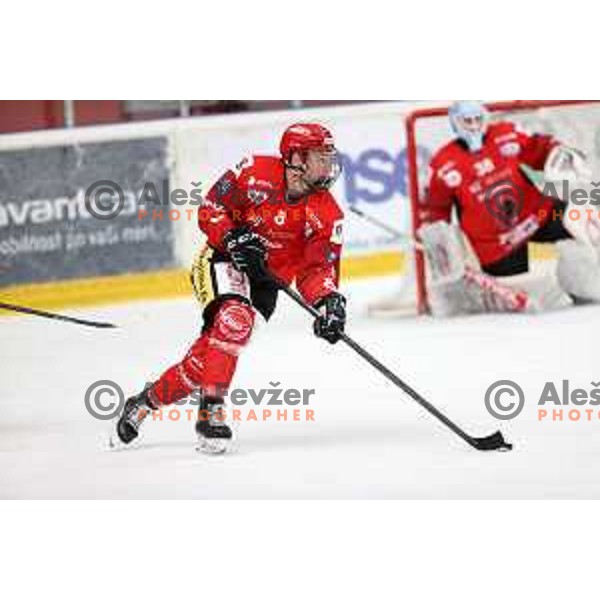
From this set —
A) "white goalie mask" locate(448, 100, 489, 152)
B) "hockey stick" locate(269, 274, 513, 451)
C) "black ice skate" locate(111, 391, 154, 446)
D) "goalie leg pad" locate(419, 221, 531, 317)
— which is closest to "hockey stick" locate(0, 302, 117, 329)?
"black ice skate" locate(111, 391, 154, 446)

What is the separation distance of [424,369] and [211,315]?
45cm

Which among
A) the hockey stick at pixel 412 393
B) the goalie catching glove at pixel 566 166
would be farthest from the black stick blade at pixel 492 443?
the goalie catching glove at pixel 566 166

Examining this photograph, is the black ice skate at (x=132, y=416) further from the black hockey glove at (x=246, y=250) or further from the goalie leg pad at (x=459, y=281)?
the goalie leg pad at (x=459, y=281)

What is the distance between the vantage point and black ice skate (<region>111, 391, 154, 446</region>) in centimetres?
386

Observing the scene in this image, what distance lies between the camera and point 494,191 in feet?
13.2

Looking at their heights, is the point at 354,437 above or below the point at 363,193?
below

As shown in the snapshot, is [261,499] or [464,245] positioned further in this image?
[464,245]

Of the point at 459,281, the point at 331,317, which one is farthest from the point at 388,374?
the point at 459,281

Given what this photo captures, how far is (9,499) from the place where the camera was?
3.82 meters

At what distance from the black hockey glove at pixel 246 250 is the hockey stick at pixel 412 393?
0.15 ft

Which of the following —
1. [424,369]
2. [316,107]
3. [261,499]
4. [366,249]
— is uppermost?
[316,107]

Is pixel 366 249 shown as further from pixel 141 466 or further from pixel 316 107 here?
pixel 141 466

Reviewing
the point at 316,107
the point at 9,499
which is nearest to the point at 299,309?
the point at 316,107

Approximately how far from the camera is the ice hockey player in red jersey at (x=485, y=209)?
12.9 feet
